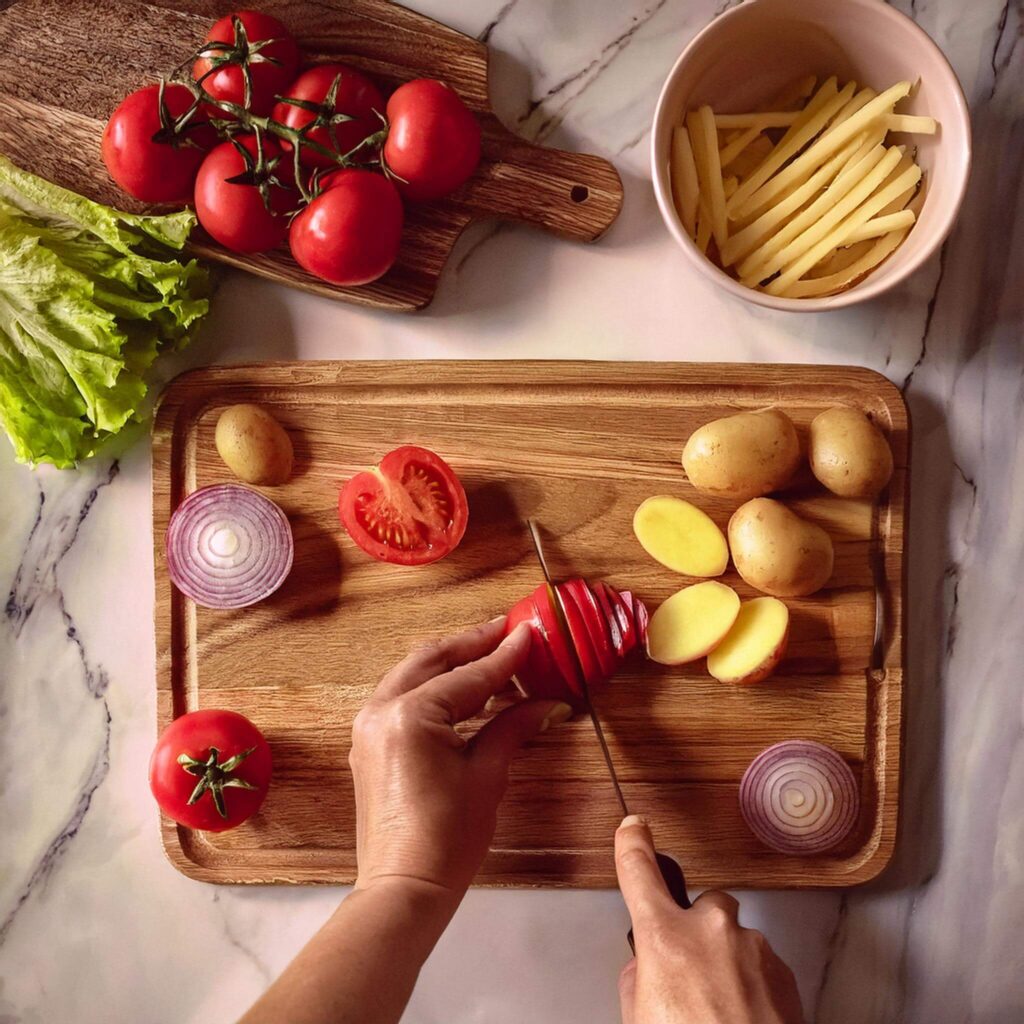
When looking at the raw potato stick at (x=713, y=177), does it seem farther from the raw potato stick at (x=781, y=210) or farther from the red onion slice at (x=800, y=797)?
the red onion slice at (x=800, y=797)

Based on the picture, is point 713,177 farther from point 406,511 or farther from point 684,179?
point 406,511

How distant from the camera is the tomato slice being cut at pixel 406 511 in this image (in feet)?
5.08

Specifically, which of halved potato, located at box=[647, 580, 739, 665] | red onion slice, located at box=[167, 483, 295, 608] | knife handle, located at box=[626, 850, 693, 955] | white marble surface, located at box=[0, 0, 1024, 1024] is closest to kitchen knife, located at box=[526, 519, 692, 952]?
knife handle, located at box=[626, 850, 693, 955]

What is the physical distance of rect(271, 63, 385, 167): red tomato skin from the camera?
1.49 metres

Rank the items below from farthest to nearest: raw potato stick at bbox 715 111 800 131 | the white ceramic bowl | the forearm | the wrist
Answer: raw potato stick at bbox 715 111 800 131 → the white ceramic bowl → the wrist → the forearm

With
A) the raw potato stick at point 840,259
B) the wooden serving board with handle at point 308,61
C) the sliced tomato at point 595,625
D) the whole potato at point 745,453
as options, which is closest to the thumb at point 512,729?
the sliced tomato at point 595,625

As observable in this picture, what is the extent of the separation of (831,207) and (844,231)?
0.04 m

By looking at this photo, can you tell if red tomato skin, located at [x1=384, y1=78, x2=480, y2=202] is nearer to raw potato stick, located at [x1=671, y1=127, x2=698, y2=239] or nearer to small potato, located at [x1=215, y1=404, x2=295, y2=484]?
raw potato stick, located at [x1=671, y1=127, x2=698, y2=239]

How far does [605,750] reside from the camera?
151 cm

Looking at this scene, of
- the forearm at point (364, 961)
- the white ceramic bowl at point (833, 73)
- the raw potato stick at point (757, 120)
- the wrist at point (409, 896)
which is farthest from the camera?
the raw potato stick at point (757, 120)

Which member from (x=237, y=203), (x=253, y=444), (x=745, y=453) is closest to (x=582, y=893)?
(x=745, y=453)

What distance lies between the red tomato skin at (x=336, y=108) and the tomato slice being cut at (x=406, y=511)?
0.49 meters

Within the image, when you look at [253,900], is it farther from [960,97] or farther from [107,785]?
[960,97]

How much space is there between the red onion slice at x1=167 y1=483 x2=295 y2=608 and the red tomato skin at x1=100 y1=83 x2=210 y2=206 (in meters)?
0.49
